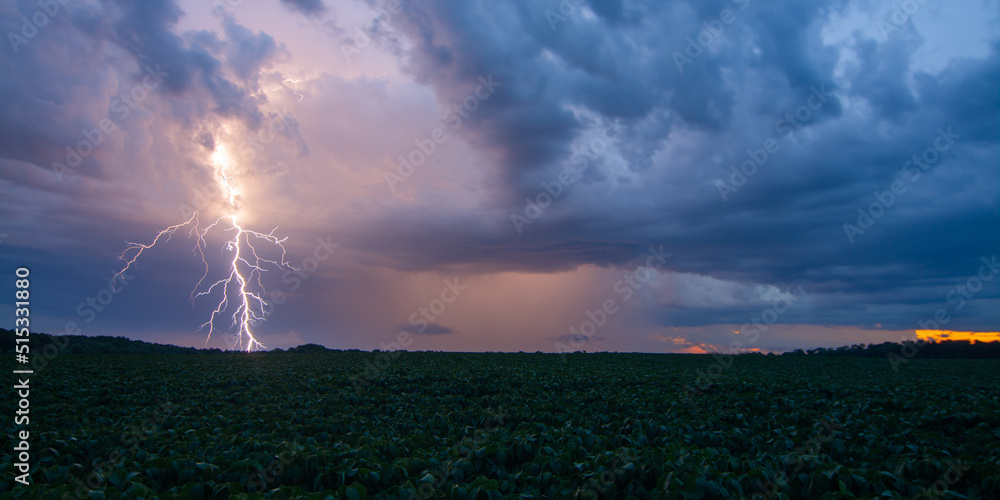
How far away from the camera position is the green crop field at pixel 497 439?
24.3ft

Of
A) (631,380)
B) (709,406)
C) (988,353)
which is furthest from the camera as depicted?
(988,353)

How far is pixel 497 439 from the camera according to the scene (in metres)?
11.4

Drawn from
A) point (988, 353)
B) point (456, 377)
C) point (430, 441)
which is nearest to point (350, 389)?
point (456, 377)

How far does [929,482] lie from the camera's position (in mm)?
7871

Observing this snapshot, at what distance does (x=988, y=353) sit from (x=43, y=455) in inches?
4437

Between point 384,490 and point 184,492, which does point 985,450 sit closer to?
point 384,490

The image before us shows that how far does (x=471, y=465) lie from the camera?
8.78 metres

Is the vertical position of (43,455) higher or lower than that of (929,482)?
higher

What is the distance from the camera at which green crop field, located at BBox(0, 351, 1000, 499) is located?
739 centimetres

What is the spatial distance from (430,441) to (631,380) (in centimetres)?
1770

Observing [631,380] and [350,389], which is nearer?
[350,389]

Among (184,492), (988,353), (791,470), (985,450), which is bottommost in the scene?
(988,353)

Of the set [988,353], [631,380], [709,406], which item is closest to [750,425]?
[709,406]

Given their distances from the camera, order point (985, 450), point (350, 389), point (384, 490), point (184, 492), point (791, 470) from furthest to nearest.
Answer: point (350, 389), point (985, 450), point (791, 470), point (384, 490), point (184, 492)
